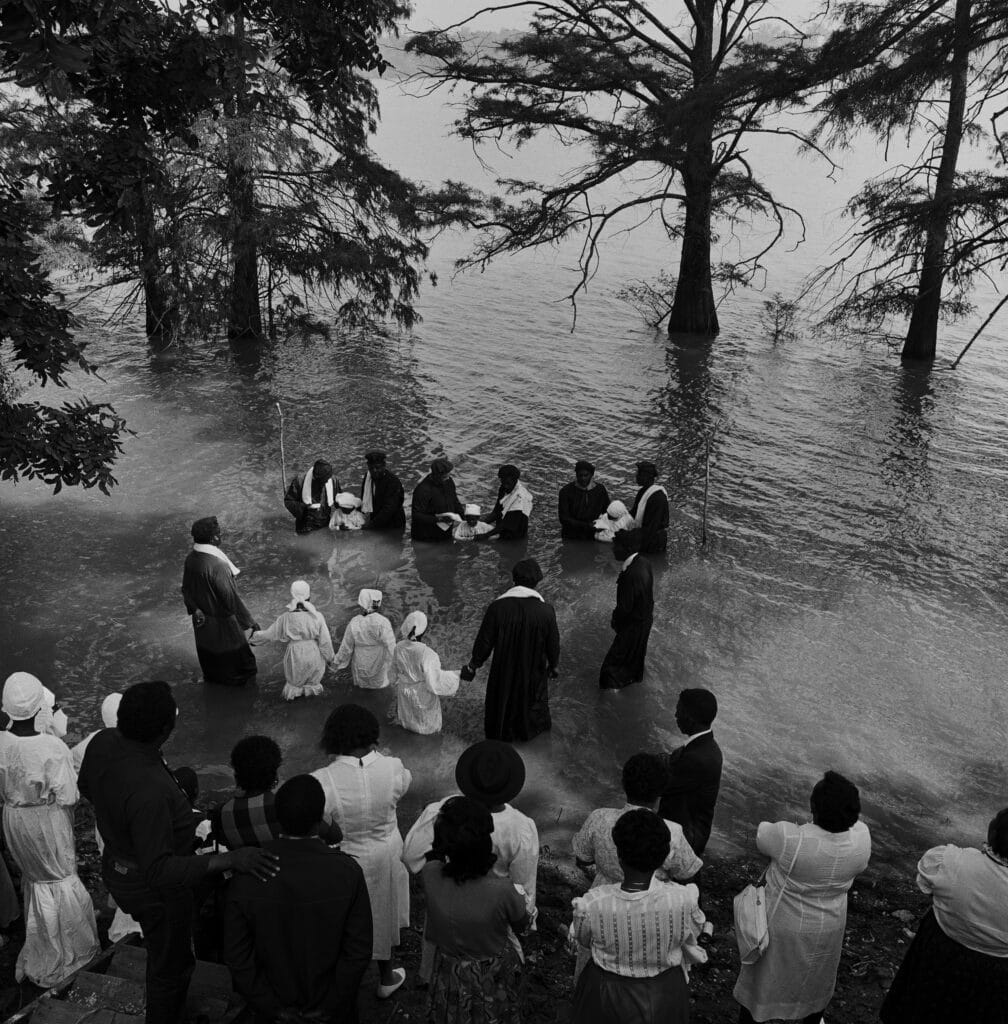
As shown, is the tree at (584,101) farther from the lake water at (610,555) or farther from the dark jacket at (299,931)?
the dark jacket at (299,931)

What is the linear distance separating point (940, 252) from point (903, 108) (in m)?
1.76

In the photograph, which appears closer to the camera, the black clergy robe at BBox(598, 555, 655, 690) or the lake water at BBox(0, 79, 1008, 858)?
the lake water at BBox(0, 79, 1008, 858)

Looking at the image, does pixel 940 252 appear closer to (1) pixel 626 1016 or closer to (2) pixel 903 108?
(2) pixel 903 108

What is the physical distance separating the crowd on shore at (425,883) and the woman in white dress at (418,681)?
2574 millimetres

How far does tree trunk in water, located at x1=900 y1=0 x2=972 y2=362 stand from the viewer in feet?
35.5

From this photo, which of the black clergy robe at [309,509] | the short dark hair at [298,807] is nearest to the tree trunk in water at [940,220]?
the black clergy robe at [309,509]

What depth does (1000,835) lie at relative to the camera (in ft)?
13.4

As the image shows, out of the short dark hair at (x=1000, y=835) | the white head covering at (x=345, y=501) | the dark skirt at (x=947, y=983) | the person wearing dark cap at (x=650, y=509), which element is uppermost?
the short dark hair at (x=1000, y=835)

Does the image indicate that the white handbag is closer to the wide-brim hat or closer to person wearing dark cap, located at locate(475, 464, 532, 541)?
the wide-brim hat

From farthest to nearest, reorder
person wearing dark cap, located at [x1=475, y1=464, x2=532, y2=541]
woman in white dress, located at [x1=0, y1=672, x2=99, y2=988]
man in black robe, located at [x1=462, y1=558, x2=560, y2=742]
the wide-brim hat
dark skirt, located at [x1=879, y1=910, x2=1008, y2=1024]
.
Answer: person wearing dark cap, located at [x1=475, y1=464, x2=532, y2=541] → man in black robe, located at [x1=462, y1=558, x2=560, y2=742] → woman in white dress, located at [x1=0, y1=672, x2=99, y2=988] → the wide-brim hat → dark skirt, located at [x1=879, y1=910, x2=1008, y2=1024]

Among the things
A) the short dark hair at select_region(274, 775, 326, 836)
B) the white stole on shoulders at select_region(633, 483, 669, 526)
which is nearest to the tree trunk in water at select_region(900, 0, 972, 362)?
the white stole on shoulders at select_region(633, 483, 669, 526)

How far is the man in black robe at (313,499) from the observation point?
1155 cm

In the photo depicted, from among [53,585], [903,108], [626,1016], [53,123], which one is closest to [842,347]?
[903,108]

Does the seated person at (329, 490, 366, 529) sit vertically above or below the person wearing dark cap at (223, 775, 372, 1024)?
below
